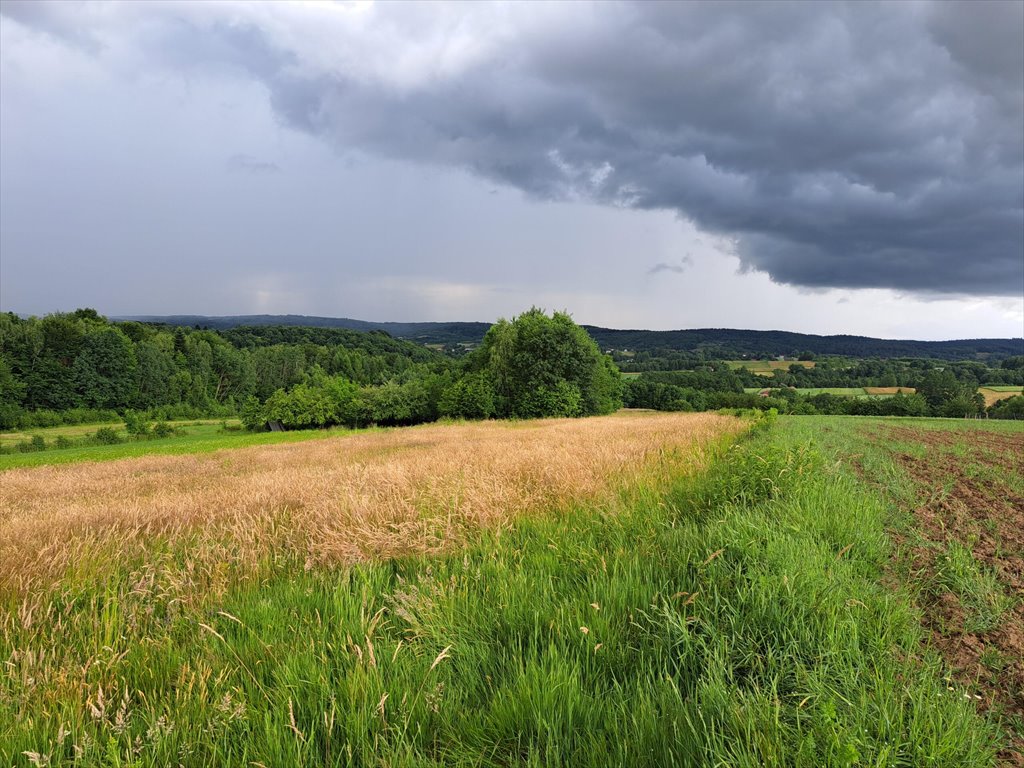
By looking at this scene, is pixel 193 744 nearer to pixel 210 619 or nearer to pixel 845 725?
pixel 210 619

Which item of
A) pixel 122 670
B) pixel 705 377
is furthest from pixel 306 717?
pixel 705 377

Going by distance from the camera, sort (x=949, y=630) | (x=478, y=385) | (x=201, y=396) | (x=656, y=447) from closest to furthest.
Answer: (x=949, y=630) → (x=656, y=447) → (x=478, y=385) → (x=201, y=396)

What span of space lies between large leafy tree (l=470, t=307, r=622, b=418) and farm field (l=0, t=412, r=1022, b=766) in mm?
44005

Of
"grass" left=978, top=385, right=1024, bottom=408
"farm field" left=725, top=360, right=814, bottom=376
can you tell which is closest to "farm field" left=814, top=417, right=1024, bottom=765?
"grass" left=978, top=385, right=1024, bottom=408

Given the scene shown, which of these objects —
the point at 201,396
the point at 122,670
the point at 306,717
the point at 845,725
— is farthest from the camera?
the point at 201,396

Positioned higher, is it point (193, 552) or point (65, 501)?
point (193, 552)

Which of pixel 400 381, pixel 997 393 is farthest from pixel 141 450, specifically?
pixel 997 393

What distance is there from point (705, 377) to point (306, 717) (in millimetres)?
121689

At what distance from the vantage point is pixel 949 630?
299cm

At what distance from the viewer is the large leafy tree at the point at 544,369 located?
49.2 meters

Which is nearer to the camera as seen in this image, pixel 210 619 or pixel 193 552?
pixel 210 619

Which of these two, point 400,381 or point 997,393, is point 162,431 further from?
point 997,393

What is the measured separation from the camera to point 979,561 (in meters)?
4.15

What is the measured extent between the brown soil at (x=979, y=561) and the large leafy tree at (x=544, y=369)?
40.0m
